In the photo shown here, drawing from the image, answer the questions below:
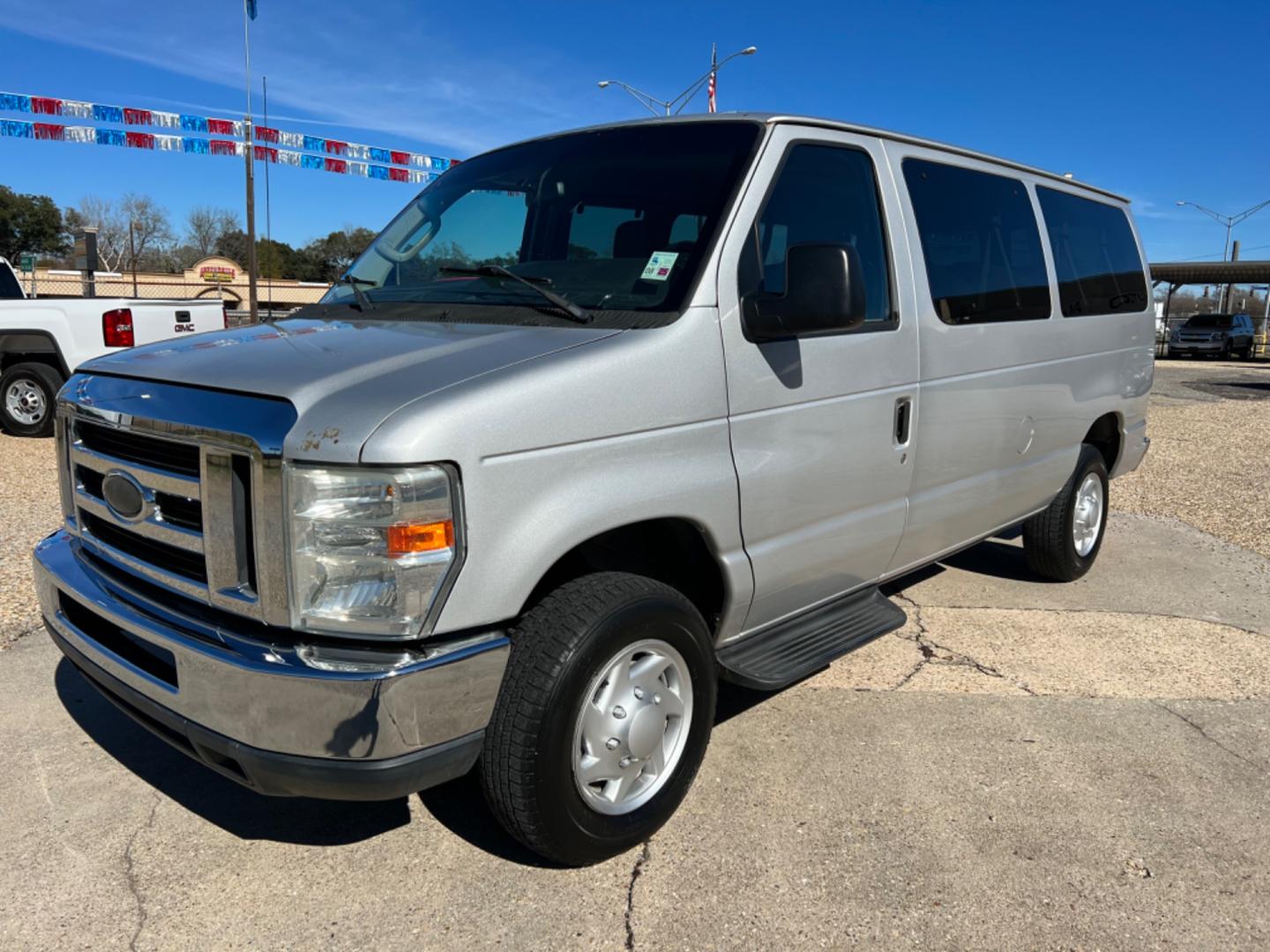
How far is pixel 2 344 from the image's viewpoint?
9.54m

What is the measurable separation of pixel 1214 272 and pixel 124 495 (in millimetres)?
45697

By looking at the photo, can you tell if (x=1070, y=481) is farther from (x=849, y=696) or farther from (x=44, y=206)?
(x=44, y=206)

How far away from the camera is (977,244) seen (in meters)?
4.18

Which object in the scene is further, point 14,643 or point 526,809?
point 14,643

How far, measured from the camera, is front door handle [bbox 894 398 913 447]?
142 inches

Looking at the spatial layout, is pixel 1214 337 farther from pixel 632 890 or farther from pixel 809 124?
pixel 632 890

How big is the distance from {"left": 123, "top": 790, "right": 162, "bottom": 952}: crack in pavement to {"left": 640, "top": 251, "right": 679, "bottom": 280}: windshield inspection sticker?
7.36 feet

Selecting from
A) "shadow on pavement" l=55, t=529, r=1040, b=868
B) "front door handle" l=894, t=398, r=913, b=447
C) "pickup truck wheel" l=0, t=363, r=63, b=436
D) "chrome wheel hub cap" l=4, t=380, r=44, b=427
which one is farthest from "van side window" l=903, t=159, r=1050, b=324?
"chrome wheel hub cap" l=4, t=380, r=44, b=427

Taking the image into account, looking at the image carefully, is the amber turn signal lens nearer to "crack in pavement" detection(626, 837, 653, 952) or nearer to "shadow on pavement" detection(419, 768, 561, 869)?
"shadow on pavement" detection(419, 768, 561, 869)

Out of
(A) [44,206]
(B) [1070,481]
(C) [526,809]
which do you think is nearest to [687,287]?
(C) [526,809]

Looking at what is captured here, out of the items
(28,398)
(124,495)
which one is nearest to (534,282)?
(124,495)

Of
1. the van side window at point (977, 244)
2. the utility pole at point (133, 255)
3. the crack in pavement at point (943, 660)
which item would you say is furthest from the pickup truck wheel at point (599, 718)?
the utility pole at point (133, 255)

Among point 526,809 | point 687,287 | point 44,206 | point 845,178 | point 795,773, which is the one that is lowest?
point 795,773

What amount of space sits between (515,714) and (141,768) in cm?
171
